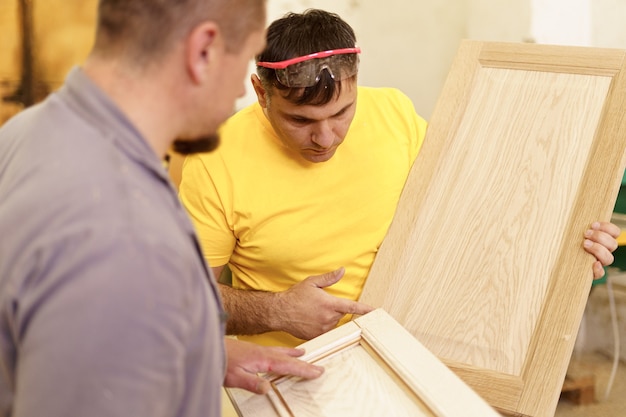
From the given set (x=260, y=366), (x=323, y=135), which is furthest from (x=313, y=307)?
(x=323, y=135)

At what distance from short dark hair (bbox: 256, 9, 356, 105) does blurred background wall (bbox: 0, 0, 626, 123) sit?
1.02 meters

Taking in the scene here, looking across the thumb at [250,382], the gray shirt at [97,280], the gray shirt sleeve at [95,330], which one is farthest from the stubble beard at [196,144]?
the thumb at [250,382]

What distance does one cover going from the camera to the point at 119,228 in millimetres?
623

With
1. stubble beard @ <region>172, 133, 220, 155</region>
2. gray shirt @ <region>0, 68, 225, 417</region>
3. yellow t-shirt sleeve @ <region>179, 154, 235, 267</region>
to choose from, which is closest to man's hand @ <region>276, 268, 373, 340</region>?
yellow t-shirt sleeve @ <region>179, 154, 235, 267</region>

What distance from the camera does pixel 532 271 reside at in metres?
1.46

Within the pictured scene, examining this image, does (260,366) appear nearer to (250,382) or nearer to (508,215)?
(250,382)

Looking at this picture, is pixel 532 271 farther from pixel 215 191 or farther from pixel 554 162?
pixel 215 191

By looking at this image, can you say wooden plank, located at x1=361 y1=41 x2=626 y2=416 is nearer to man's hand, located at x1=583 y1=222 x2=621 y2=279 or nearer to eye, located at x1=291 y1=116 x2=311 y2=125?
man's hand, located at x1=583 y1=222 x2=621 y2=279

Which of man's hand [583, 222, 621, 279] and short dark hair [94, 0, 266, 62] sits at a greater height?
man's hand [583, 222, 621, 279]

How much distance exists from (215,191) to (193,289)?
990mm

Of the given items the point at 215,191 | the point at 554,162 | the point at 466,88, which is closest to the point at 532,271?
the point at 554,162

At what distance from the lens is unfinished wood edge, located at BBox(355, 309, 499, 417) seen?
3.51 feet

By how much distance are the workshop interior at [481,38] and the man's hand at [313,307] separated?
131cm

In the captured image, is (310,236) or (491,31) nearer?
(310,236)
